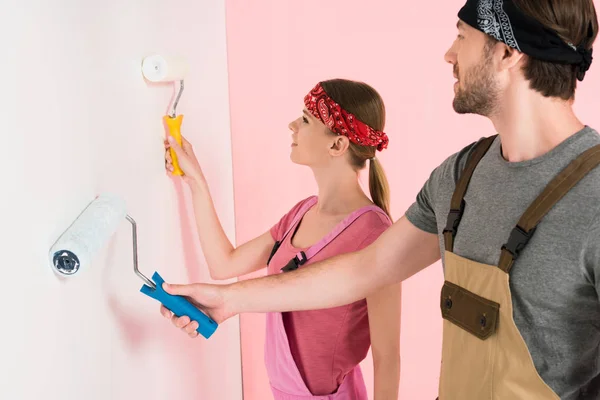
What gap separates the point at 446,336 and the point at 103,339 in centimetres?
70

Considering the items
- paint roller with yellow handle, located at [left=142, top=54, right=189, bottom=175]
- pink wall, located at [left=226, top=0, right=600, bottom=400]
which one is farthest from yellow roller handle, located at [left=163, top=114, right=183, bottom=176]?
pink wall, located at [left=226, top=0, right=600, bottom=400]

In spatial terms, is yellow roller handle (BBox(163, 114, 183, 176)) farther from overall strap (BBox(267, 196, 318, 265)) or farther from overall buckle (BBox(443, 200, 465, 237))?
overall buckle (BBox(443, 200, 465, 237))

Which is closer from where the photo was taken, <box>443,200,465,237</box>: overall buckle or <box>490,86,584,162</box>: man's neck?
<box>490,86,584,162</box>: man's neck

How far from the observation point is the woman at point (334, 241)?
6.01 ft

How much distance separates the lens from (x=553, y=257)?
122 centimetres

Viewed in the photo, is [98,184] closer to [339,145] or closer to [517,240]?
[339,145]

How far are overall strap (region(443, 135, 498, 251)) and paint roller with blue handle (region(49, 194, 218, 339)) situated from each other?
566 mm

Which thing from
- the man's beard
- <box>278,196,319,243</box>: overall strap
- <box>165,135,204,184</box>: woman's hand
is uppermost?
the man's beard

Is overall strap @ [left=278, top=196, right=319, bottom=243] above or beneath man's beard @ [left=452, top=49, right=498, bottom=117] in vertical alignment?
beneath

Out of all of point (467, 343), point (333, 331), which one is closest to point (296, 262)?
point (333, 331)

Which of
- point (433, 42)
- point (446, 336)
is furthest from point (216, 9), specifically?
point (446, 336)

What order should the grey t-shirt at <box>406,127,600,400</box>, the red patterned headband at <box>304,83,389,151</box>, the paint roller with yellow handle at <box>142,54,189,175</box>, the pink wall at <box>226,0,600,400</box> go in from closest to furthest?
the grey t-shirt at <box>406,127,600,400</box>
the paint roller with yellow handle at <box>142,54,189,175</box>
the red patterned headband at <box>304,83,389,151</box>
the pink wall at <box>226,0,600,400</box>

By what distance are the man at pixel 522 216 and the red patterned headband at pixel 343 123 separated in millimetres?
413

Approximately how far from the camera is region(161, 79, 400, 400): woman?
6.01ft
